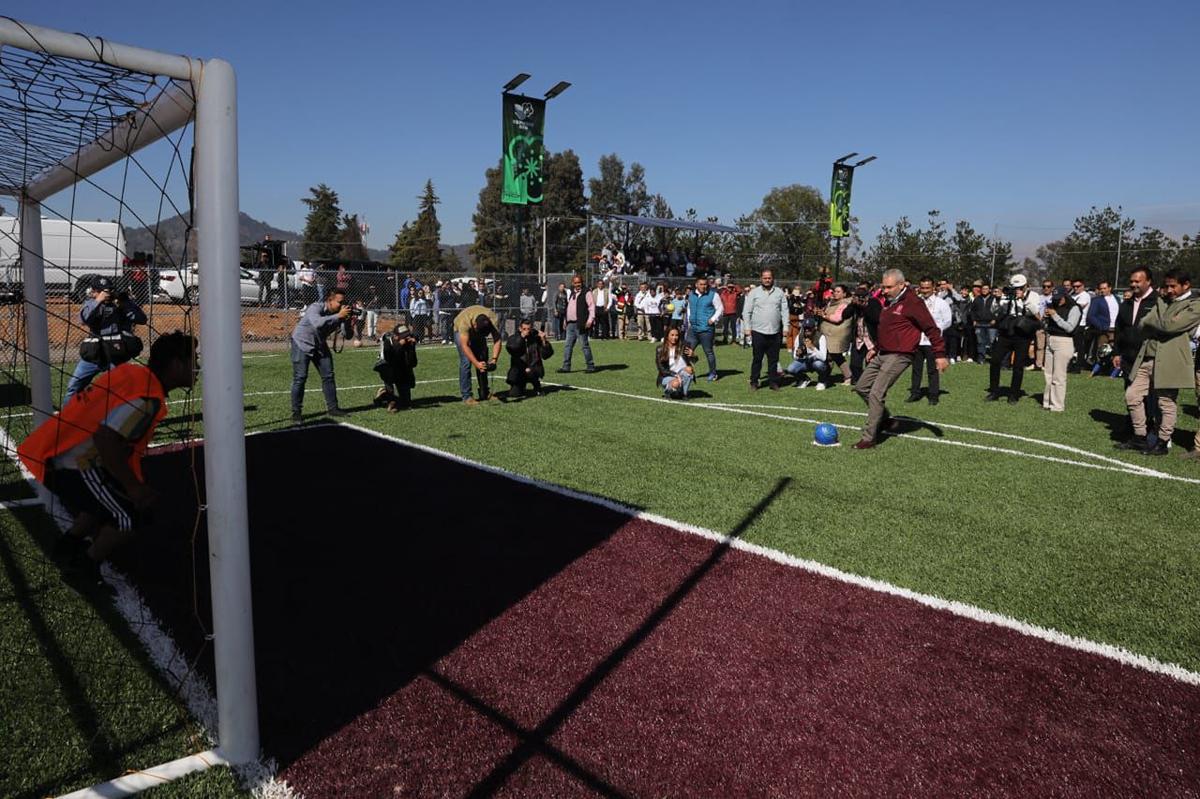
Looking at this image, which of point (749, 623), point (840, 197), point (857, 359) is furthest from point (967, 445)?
point (840, 197)

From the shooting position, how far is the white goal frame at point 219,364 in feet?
8.94

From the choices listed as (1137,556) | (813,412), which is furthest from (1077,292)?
(1137,556)

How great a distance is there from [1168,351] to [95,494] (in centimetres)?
981

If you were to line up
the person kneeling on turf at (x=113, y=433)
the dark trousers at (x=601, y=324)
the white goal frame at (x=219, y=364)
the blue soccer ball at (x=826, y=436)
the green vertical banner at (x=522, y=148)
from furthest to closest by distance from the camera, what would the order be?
the dark trousers at (x=601, y=324) → the green vertical banner at (x=522, y=148) → the blue soccer ball at (x=826, y=436) → the person kneeling on turf at (x=113, y=433) → the white goal frame at (x=219, y=364)

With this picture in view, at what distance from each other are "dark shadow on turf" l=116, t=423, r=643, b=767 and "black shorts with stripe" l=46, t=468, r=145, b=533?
46 cm

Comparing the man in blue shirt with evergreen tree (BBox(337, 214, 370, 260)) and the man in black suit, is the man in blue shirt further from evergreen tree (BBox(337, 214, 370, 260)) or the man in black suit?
evergreen tree (BBox(337, 214, 370, 260))

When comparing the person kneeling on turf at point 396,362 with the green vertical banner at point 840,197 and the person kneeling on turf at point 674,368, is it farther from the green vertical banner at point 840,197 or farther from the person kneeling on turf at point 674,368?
the green vertical banner at point 840,197

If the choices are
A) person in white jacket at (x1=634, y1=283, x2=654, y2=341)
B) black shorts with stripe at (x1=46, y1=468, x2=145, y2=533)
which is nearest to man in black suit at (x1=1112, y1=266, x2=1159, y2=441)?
black shorts with stripe at (x1=46, y1=468, x2=145, y2=533)

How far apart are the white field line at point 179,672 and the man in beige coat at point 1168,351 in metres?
8.93

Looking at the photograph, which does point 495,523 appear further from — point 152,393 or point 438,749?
point 438,749

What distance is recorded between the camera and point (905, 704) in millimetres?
3414

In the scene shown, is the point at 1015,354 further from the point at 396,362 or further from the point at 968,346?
the point at 396,362

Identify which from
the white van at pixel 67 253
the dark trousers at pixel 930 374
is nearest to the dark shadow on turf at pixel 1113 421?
the dark trousers at pixel 930 374

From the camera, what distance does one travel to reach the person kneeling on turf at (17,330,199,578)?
166 inches
